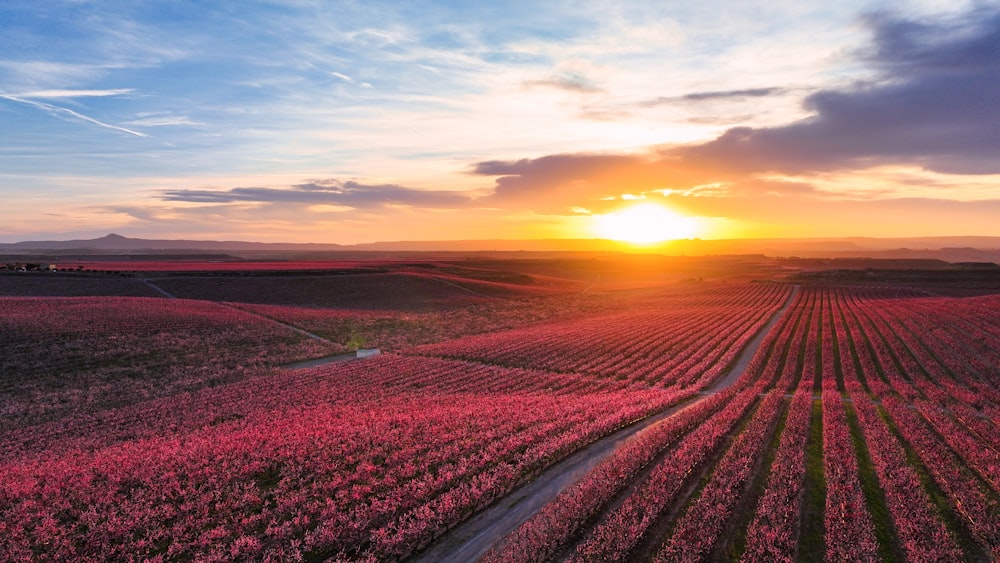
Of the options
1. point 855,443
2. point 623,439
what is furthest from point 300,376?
point 855,443

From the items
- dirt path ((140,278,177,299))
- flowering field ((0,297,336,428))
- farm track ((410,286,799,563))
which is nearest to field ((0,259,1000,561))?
farm track ((410,286,799,563))

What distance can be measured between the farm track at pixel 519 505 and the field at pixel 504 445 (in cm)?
7

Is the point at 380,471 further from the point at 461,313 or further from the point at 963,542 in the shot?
the point at 461,313

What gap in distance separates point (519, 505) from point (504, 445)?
362 centimetres

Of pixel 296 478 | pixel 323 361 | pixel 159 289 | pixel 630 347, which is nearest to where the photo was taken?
pixel 296 478

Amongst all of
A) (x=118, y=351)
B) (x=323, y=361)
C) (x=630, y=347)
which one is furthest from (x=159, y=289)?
(x=630, y=347)

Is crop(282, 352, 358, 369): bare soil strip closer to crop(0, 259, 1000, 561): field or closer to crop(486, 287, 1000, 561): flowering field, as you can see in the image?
crop(0, 259, 1000, 561): field

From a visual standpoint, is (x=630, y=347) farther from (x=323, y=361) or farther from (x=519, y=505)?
(x=519, y=505)

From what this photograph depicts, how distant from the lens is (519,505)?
1295cm

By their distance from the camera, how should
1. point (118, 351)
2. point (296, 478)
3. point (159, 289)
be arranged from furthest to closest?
point (159, 289)
point (118, 351)
point (296, 478)

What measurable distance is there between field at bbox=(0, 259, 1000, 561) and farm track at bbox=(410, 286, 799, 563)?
0.07 metres

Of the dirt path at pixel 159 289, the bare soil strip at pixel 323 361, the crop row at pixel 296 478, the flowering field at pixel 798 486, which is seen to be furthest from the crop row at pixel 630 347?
the dirt path at pixel 159 289

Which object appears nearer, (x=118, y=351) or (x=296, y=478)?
(x=296, y=478)

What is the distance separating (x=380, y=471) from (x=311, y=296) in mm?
68597
